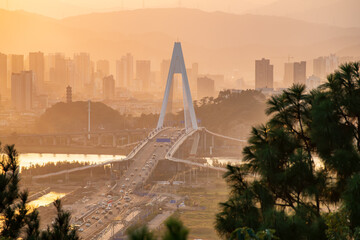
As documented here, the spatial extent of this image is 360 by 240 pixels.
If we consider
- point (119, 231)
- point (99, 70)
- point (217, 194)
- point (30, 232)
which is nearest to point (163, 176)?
point (217, 194)

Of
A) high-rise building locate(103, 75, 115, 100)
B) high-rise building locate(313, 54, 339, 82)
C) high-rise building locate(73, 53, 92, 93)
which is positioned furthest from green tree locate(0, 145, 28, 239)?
high-rise building locate(73, 53, 92, 93)

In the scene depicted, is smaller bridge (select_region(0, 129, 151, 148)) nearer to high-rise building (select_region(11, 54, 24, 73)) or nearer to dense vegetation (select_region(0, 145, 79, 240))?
high-rise building (select_region(11, 54, 24, 73))

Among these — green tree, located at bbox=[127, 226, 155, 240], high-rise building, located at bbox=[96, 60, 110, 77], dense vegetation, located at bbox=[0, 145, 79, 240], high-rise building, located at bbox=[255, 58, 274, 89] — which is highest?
high-rise building, located at bbox=[96, 60, 110, 77]

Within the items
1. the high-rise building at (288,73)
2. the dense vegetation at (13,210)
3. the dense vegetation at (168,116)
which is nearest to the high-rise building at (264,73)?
the high-rise building at (288,73)

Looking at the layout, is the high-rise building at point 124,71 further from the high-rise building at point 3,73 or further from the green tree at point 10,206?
the green tree at point 10,206

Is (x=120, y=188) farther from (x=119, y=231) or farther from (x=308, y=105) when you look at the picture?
(x=308, y=105)

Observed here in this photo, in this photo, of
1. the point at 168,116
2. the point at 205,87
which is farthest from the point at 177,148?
the point at 205,87
